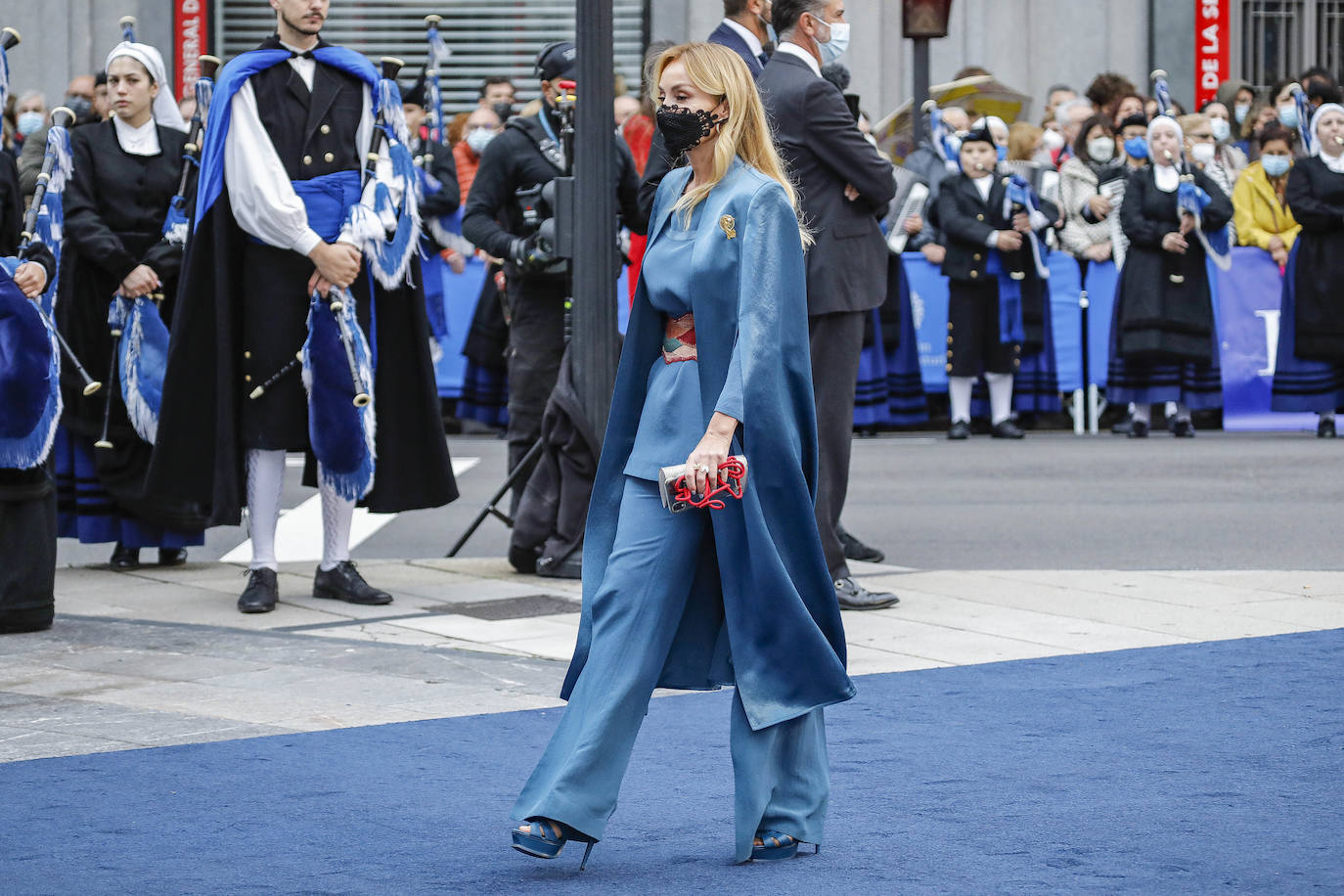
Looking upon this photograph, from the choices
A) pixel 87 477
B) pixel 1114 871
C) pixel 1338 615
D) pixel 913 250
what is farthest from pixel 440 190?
pixel 1114 871

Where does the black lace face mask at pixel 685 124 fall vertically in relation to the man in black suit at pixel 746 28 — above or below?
below

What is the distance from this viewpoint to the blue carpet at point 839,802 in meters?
4.49

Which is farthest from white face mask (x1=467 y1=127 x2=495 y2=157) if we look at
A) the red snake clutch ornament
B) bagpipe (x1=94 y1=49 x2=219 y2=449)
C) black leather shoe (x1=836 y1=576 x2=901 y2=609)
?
the red snake clutch ornament

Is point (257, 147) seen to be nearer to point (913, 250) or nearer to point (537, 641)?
point (537, 641)

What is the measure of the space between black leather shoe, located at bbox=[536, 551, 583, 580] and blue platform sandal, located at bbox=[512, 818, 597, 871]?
4.30 m

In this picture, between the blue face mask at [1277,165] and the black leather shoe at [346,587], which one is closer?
the black leather shoe at [346,587]

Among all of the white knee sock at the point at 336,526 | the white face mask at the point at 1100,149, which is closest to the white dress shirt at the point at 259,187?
the white knee sock at the point at 336,526

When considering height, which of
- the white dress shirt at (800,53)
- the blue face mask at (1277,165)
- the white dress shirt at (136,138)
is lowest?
the white dress shirt at (136,138)

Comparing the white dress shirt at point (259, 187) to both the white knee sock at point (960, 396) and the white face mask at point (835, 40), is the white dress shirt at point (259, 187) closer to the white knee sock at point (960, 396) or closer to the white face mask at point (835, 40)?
the white face mask at point (835, 40)

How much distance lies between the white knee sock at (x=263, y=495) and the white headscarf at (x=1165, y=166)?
858 centimetres

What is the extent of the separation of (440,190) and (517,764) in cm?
985

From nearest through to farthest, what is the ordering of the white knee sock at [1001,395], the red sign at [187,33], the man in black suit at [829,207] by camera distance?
the man in black suit at [829,207] → the white knee sock at [1001,395] → the red sign at [187,33]

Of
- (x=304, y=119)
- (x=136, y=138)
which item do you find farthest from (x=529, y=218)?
(x=136, y=138)

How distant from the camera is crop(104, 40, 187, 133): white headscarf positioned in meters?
8.94
